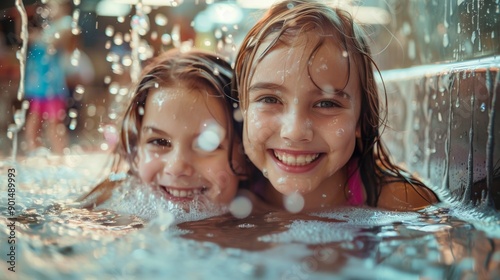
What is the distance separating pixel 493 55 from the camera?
1.13 m

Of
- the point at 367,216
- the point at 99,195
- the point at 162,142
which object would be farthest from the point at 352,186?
the point at 99,195

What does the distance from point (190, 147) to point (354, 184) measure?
42 centimetres

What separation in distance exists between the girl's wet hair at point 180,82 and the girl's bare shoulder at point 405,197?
38 cm

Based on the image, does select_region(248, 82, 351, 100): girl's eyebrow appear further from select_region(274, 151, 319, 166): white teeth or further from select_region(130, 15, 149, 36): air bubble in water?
select_region(130, 15, 149, 36): air bubble in water

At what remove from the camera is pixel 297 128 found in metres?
1.17

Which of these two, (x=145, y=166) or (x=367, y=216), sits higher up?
(x=145, y=166)

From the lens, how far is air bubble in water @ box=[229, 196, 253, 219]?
4.12 ft

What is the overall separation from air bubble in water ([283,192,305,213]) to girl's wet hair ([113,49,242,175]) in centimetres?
16

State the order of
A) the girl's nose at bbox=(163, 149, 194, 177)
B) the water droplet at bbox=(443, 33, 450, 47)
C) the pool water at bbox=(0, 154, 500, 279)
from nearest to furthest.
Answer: the pool water at bbox=(0, 154, 500, 279), the girl's nose at bbox=(163, 149, 194, 177), the water droplet at bbox=(443, 33, 450, 47)

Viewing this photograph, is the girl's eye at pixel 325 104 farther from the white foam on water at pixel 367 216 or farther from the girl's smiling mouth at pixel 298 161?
the white foam on water at pixel 367 216

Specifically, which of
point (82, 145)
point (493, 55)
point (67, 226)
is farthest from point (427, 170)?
point (82, 145)

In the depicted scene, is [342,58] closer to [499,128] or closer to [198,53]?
[499,128]

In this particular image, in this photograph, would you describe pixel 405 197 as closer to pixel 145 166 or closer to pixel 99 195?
pixel 145 166

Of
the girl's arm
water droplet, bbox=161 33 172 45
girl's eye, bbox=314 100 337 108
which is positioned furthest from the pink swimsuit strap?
water droplet, bbox=161 33 172 45
